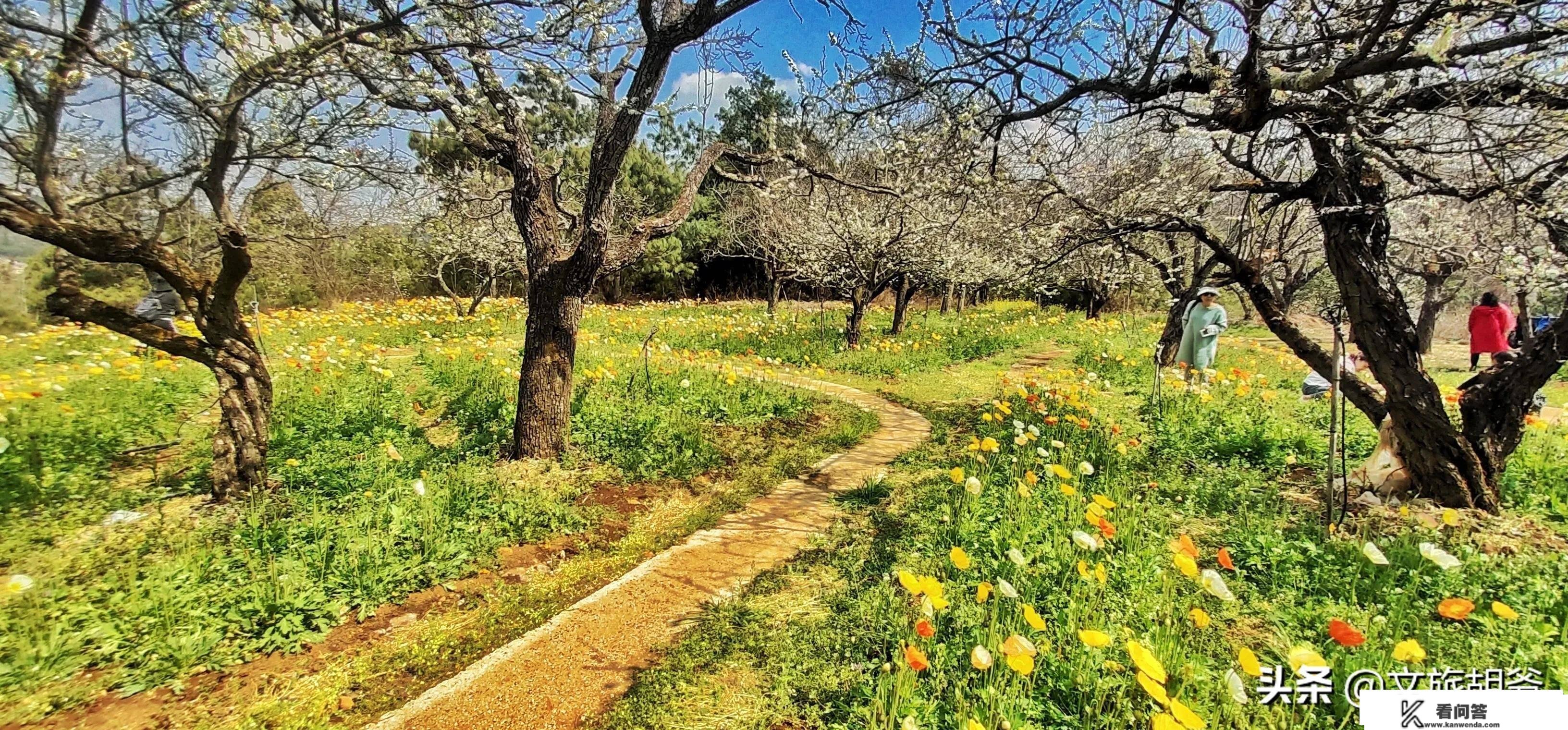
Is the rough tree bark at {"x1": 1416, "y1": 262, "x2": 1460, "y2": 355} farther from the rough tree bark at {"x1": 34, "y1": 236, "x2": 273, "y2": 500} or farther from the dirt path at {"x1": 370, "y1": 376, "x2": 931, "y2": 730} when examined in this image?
the rough tree bark at {"x1": 34, "y1": 236, "x2": 273, "y2": 500}

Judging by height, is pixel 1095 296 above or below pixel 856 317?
above

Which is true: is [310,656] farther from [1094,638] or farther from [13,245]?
[1094,638]

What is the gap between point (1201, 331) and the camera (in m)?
8.31

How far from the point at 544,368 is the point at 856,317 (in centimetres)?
815

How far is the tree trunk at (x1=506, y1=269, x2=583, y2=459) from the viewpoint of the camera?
202 inches

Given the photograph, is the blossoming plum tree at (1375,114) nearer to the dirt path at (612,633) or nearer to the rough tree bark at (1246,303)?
the rough tree bark at (1246,303)

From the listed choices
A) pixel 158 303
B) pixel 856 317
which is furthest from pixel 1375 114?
pixel 158 303

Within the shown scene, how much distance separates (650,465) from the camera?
5.61 m

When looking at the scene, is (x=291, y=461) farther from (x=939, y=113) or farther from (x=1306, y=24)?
(x=1306, y=24)

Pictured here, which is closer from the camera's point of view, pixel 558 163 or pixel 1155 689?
pixel 1155 689

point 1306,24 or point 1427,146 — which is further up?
point 1306,24

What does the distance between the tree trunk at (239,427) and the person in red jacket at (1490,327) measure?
16.7 meters

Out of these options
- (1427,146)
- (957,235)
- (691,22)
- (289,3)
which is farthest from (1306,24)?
(957,235)

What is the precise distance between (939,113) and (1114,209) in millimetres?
3576
